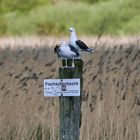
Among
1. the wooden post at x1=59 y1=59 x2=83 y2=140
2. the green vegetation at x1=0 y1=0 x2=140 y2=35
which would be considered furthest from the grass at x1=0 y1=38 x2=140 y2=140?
the green vegetation at x1=0 y1=0 x2=140 y2=35

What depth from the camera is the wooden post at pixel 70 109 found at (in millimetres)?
5406

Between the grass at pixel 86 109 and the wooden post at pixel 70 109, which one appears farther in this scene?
the grass at pixel 86 109

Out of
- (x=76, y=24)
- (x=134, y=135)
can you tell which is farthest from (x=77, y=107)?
(x=76, y=24)

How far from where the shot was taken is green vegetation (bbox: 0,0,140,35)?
90.5 feet

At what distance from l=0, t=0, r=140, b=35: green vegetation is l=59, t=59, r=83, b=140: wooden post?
66.1 ft

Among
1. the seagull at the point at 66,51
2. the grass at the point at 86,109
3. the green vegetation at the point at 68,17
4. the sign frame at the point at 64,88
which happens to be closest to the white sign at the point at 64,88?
the sign frame at the point at 64,88

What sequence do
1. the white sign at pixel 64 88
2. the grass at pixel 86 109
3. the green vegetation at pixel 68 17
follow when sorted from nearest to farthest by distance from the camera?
the white sign at pixel 64 88 < the grass at pixel 86 109 < the green vegetation at pixel 68 17

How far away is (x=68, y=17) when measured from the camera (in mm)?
29797

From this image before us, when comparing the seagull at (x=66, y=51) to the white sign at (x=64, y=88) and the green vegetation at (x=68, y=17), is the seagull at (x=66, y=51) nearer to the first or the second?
the white sign at (x=64, y=88)

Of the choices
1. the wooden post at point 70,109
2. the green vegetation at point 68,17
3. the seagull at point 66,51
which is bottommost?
the wooden post at point 70,109

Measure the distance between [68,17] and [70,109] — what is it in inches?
963

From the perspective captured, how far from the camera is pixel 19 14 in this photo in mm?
30922

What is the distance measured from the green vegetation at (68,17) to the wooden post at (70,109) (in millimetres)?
20138

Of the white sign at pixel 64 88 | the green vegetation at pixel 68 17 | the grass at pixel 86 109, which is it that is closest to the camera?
the white sign at pixel 64 88
